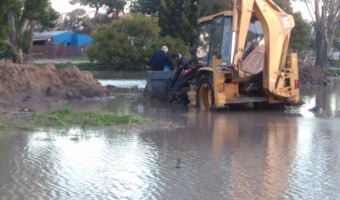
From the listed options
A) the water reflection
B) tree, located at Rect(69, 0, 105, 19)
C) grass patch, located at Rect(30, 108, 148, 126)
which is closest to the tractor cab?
the water reflection

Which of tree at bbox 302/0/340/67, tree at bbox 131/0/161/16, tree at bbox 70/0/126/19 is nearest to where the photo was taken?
tree at bbox 302/0/340/67

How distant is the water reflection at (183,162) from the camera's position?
906cm

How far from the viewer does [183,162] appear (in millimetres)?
11023

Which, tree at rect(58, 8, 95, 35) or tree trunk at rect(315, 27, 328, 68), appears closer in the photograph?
tree trunk at rect(315, 27, 328, 68)

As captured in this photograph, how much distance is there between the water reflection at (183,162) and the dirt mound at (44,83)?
244 inches

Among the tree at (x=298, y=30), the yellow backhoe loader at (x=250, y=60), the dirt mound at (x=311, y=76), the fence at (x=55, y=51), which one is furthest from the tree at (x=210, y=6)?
the yellow backhoe loader at (x=250, y=60)

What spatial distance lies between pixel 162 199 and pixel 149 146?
3.95 metres

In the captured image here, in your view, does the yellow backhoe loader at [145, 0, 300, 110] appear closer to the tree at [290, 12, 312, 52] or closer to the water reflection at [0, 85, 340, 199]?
the water reflection at [0, 85, 340, 199]

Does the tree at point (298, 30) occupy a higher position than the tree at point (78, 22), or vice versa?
the tree at point (78, 22)

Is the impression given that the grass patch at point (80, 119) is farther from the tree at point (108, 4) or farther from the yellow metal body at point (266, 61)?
the tree at point (108, 4)

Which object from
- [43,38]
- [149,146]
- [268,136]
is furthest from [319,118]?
[43,38]

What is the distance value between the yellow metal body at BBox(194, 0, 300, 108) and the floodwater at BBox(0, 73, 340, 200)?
5.44ft

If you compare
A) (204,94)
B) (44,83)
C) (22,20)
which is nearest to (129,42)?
(22,20)

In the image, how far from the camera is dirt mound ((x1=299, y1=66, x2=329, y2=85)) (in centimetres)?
3319
